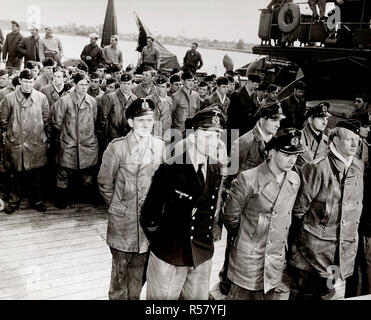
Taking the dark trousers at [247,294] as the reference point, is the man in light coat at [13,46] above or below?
above

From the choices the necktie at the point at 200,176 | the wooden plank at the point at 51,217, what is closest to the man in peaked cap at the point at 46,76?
the wooden plank at the point at 51,217

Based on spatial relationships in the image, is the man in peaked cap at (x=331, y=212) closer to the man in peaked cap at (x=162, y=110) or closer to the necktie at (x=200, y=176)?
the necktie at (x=200, y=176)

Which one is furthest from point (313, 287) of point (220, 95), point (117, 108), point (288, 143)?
point (220, 95)

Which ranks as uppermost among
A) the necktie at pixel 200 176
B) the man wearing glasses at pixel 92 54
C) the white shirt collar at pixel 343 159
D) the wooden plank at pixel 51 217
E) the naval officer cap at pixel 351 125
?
the man wearing glasses at pixel 92 54

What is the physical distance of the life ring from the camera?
1095 centimetres

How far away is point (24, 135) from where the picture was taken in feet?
17.4

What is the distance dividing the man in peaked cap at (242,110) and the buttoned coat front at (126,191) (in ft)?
14.1

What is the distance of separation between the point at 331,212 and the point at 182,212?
123 cm

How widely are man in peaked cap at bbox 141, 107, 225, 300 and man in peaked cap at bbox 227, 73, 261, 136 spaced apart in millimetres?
4561

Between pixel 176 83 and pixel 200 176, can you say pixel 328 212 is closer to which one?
pixel 200 176

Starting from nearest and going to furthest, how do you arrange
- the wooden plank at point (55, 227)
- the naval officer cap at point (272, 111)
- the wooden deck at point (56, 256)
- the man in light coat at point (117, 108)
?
the wooden deck at point (56, 256), the naval officer cap at point (272, 111), the wooden plank at point (55, 227), the man in light coat at point (117, 108)

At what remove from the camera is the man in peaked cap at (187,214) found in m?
2.78
